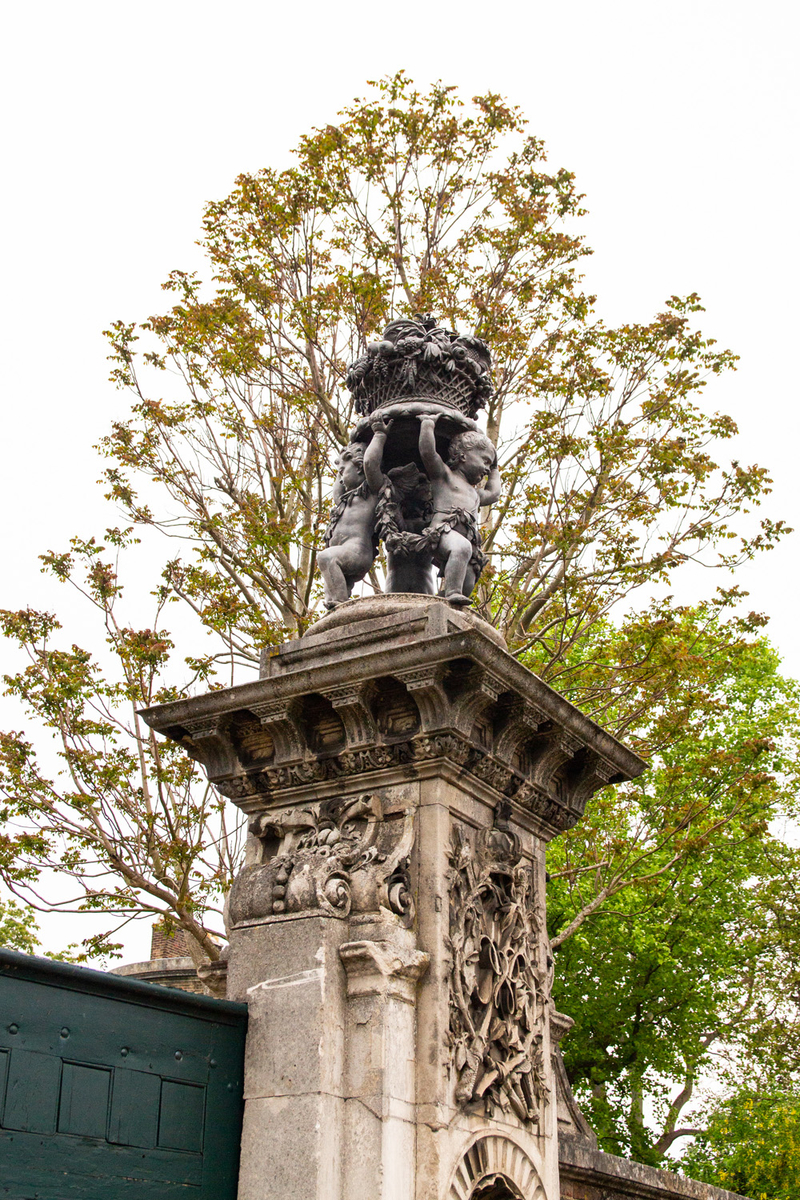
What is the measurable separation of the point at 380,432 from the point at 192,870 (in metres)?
8.16

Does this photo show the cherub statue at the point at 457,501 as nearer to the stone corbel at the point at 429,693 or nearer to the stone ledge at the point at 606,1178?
the stone corbel at the point at 429,693

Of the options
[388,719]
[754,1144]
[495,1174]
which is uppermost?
[754,1144]

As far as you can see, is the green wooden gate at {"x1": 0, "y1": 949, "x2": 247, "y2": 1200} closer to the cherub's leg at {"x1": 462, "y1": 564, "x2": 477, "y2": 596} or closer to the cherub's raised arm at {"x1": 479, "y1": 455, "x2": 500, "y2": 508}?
the cherub's leg at {"x1": 462, "y1": 564, "x2": 477, "y2": 596}

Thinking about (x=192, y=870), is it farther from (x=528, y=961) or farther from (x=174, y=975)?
(x=174, y=975)

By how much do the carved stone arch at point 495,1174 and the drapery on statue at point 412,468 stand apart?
2733 millimetres

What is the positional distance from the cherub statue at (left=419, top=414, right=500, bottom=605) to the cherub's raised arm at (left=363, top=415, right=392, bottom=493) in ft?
0.69

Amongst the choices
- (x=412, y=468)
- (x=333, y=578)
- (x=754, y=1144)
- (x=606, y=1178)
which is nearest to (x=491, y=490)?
(x=412, y=468)

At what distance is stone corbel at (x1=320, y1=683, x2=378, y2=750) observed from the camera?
A: 5965 millimetres

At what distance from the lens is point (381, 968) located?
5.36 m

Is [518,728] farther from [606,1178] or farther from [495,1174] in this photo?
[606,1178]

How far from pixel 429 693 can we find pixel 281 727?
0.81 meters

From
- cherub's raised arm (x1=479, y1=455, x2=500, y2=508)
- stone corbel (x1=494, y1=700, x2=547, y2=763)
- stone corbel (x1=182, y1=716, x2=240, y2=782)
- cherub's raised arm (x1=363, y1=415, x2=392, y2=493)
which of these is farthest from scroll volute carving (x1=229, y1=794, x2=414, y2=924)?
cherub's raised arm (x1=479, y1=455, x2=500, y2=508)

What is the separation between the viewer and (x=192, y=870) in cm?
1402

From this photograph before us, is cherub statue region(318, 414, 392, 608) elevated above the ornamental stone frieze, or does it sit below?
above
